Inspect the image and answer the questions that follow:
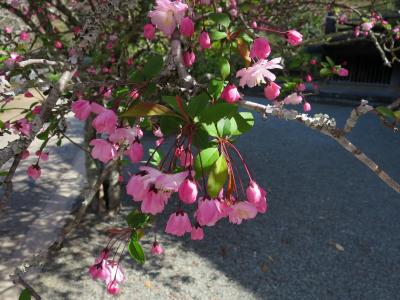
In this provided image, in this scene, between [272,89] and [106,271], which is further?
[106,271]

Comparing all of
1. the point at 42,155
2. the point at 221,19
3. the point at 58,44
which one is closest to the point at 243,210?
the point at 221,19

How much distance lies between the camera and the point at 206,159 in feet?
3.14

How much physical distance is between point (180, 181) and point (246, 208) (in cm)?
27

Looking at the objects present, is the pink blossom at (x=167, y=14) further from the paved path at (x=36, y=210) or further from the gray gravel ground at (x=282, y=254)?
the paved path at (x=36, y=210)

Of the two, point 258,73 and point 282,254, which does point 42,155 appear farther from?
point 282,254

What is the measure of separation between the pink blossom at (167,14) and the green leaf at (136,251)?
2.33ft

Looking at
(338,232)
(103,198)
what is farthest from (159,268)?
(338,232)

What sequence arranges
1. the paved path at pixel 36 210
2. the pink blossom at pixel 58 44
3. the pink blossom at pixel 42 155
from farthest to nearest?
the pink blossom at pixel 58 44
the paved path at pixel 36 210
the pink blossom at pixel 42 155

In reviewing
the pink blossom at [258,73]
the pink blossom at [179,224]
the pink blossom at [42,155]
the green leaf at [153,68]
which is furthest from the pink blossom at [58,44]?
the pink blossom at [179,224]

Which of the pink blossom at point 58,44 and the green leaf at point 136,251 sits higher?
the pink blossom at point 58,44

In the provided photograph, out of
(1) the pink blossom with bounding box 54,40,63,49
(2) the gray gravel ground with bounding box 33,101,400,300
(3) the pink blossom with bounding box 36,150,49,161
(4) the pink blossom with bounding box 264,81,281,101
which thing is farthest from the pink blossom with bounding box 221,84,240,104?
(1) the pink blossom with bounding box 54,40,63,49

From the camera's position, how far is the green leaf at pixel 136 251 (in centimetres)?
129

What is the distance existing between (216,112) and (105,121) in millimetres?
306

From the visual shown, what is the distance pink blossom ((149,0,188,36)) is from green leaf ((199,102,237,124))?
35 cm
